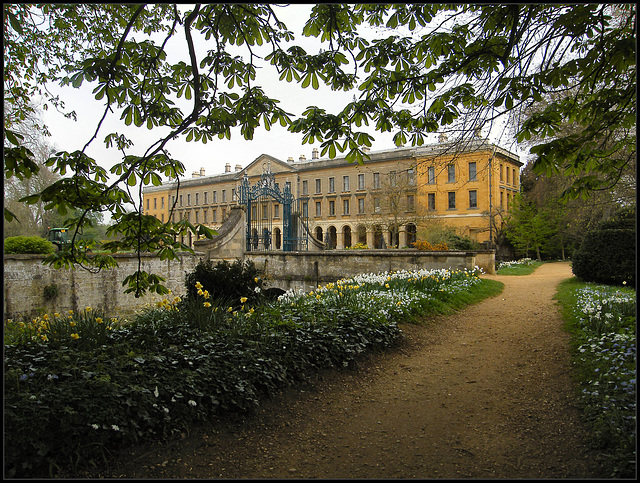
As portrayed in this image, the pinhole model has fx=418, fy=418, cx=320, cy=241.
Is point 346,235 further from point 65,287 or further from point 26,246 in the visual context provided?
point 26,246

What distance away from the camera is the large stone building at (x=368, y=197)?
34375mm

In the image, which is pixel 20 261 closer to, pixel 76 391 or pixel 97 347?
pixel 97 347

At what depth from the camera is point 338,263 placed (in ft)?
46.6

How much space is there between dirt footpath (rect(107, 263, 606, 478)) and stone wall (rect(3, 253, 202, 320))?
5943 mm

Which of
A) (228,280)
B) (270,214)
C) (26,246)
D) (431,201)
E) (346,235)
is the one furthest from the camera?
(346,235)

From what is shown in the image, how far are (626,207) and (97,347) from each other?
15.3m

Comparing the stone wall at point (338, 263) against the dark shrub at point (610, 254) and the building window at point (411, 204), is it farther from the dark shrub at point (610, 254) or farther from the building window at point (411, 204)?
the building window at point (411, 204)

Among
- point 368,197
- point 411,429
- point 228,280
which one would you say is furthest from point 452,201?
point 411,429

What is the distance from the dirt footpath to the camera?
2.87 m

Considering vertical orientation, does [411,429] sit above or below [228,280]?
below

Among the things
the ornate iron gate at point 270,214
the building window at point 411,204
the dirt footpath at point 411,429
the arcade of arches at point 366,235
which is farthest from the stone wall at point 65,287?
the building window at point 411,204

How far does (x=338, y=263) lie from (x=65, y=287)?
7950 millimetres

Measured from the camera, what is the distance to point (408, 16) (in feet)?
13.6

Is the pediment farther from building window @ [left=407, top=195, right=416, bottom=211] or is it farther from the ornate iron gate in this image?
the ornate iron gate
